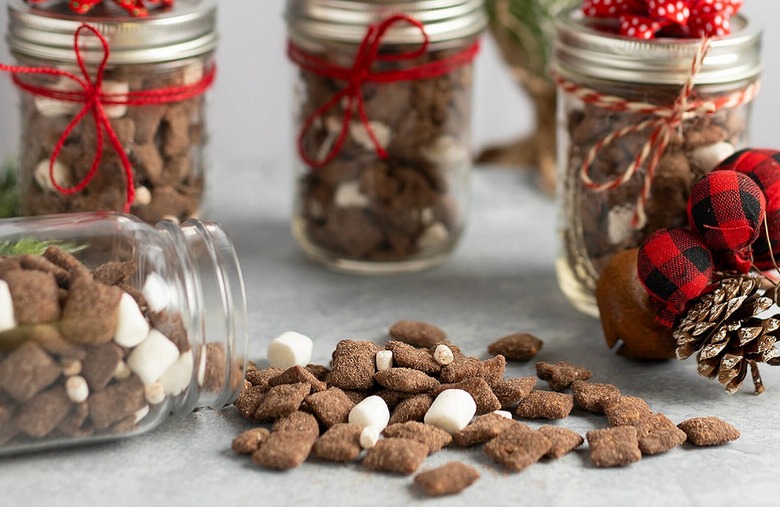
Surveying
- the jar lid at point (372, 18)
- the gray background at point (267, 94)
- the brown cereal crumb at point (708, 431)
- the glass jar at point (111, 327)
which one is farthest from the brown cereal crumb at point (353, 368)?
the gray background at point (267, 94)

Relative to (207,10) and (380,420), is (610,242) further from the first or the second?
(207,10)

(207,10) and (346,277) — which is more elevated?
(207,10)

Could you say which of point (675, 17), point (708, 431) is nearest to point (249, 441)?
point (708, 431)

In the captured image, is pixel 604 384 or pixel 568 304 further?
pixel 568 304

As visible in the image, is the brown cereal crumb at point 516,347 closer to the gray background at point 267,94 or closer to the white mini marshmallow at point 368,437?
the white mini marshmallow at point 368,437

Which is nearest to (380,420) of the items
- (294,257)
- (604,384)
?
(604,384)

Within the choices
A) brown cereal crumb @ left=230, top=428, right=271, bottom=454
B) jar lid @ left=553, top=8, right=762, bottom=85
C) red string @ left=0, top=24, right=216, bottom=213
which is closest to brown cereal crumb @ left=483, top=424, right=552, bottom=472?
brown cereal crumb @ left=230, top=428, right=271, bottom=454

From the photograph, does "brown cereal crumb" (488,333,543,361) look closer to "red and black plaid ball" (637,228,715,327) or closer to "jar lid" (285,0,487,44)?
"red and black plaid ball" (637,228,715,327)

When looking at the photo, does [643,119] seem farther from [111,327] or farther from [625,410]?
[111,327]
